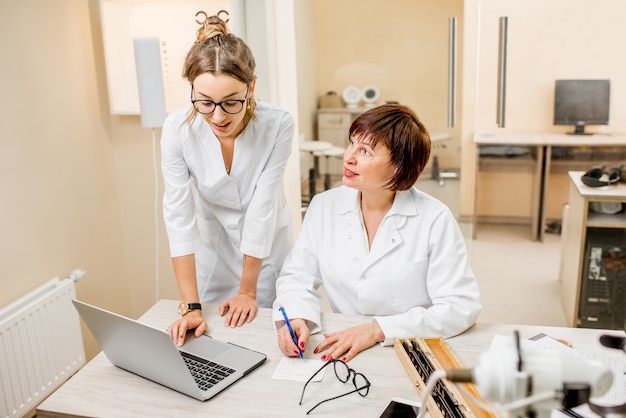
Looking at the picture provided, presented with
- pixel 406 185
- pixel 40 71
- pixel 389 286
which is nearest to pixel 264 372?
pixel 389 286

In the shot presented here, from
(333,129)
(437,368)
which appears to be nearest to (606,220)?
(333,129)

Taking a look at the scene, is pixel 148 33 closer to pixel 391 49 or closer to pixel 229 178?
pixel 229 178

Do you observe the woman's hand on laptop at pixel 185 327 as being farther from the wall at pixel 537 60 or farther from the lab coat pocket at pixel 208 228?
the wall at pixel 537 60

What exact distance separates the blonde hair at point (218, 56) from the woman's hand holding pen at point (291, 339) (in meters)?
0.63

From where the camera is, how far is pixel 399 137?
4.83 ft

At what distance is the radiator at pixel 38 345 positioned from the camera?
2.05 m

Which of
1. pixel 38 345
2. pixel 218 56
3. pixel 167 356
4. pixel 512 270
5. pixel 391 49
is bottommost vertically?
pixel 512 270

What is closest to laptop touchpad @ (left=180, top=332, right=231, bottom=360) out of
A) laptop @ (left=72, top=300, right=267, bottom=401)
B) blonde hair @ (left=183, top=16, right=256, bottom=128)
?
laptop @ (left=72, top=300, right=267, bottom=401)

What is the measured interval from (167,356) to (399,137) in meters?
0.76

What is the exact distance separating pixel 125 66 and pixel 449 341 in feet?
6.11

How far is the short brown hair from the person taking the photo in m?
1.48

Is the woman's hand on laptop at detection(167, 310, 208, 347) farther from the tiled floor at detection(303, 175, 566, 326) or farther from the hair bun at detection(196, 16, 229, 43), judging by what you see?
the tiled floor at detection(303, 175, 566, 326)

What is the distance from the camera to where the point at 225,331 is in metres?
1.50

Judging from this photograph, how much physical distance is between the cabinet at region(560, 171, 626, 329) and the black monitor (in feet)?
3.65
